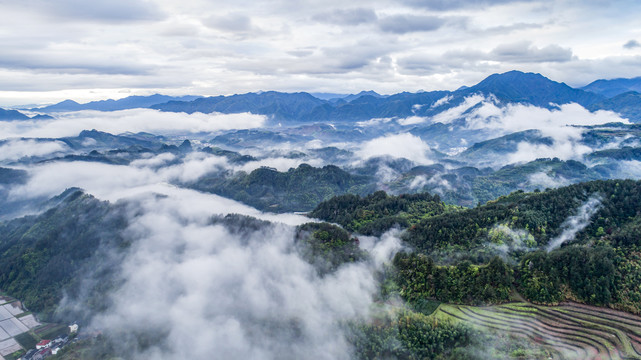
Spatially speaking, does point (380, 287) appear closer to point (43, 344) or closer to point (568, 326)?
point (568, 326)

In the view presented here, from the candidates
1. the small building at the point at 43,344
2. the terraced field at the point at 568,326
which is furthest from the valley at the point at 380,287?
the small building at the point at 43,344

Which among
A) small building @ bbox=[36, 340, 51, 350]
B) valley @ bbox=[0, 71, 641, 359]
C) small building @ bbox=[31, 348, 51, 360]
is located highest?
valley @ bbox=[0, 71, 641, 359]

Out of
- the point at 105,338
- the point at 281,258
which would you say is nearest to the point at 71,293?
the point at 105,338

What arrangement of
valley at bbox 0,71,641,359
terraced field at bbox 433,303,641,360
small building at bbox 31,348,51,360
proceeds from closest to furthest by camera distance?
terraced field at bbox 433,303,641,360, valley at bbox 0,71,641,359, small building at bbox 31,348,51,360

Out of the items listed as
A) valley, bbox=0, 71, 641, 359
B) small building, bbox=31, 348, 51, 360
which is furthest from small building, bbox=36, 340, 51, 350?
valley, bbox=0, 71, 641, 359

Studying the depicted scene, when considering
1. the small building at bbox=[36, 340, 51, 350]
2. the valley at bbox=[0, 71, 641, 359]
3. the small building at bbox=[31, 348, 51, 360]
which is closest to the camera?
the valley at bbox=[0, 71, 641, 359]

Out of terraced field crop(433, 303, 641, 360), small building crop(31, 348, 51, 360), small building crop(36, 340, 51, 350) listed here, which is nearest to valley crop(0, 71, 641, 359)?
terraced field crop(433, 303, 641, 360)

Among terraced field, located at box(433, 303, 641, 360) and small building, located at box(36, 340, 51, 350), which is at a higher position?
terraced field, located at box(433, 303, 641, 360)

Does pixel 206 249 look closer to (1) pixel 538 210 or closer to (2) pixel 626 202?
(1) pixel 538 210

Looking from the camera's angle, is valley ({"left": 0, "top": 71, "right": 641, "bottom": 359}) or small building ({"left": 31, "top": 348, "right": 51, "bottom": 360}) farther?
small building ({"left": 31, "top": 348, "right": 51, "bottom": 360})

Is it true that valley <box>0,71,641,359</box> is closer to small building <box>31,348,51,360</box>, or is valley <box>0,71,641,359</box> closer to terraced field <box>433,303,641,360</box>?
terraced field <box>433,303,641,360</box>
